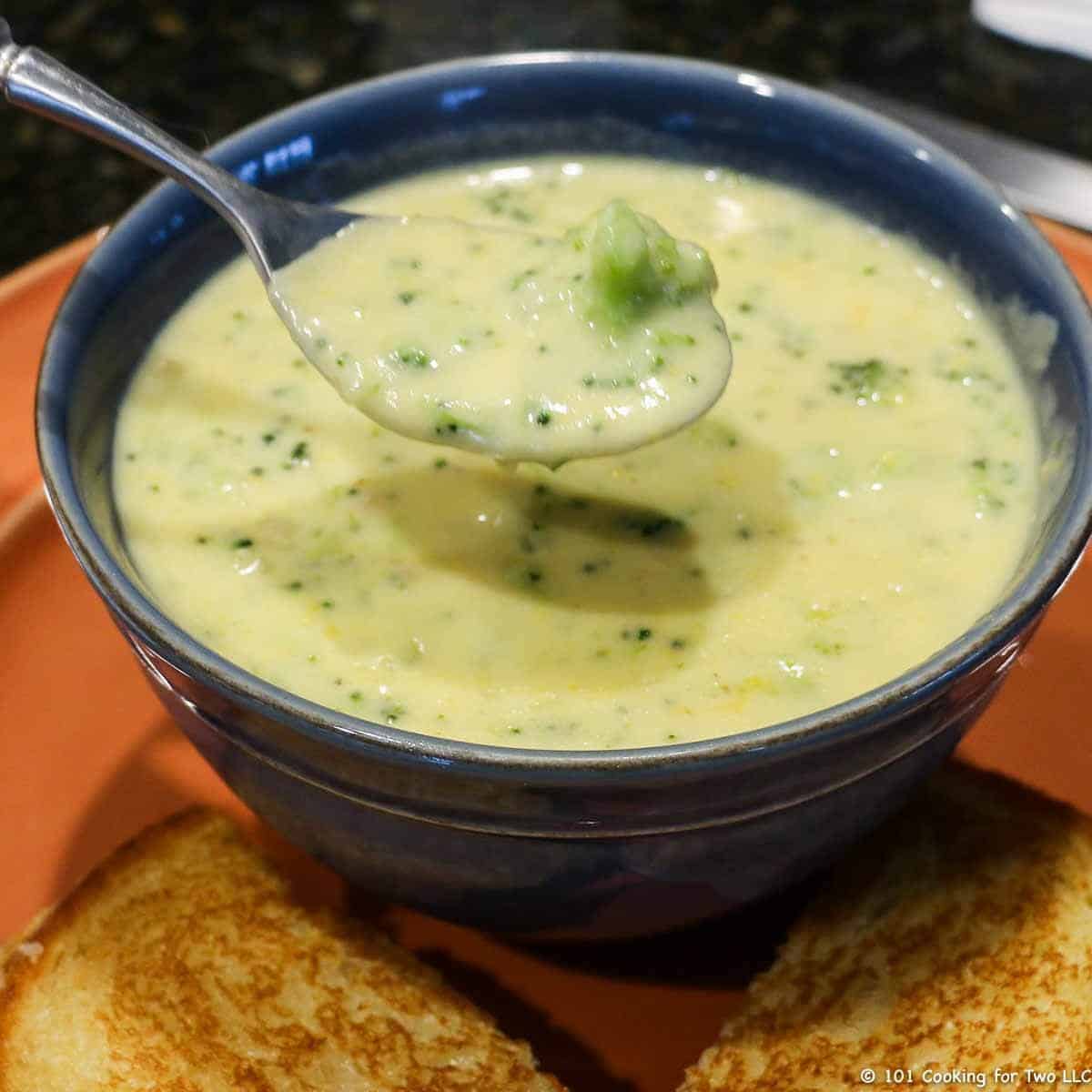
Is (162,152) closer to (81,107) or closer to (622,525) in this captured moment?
(81,107)

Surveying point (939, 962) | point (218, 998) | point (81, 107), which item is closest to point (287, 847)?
point (218, 998)

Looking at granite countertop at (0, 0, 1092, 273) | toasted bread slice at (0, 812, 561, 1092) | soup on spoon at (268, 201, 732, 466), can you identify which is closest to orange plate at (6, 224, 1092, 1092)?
toasted bread slice at (0, 812, 561, 1092)

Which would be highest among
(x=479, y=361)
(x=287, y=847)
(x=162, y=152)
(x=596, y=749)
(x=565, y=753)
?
(x=162, y=152)

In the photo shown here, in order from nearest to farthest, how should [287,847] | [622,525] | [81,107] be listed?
[81,107], [622,525], [287,847]

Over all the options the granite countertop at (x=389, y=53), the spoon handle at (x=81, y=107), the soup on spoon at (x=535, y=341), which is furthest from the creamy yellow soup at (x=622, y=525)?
the granite countertop at (x=389, y=53)

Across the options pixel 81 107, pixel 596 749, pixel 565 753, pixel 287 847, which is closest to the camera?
pixel 565 753

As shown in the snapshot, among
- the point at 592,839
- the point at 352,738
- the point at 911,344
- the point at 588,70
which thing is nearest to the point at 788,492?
the point at 911,344
